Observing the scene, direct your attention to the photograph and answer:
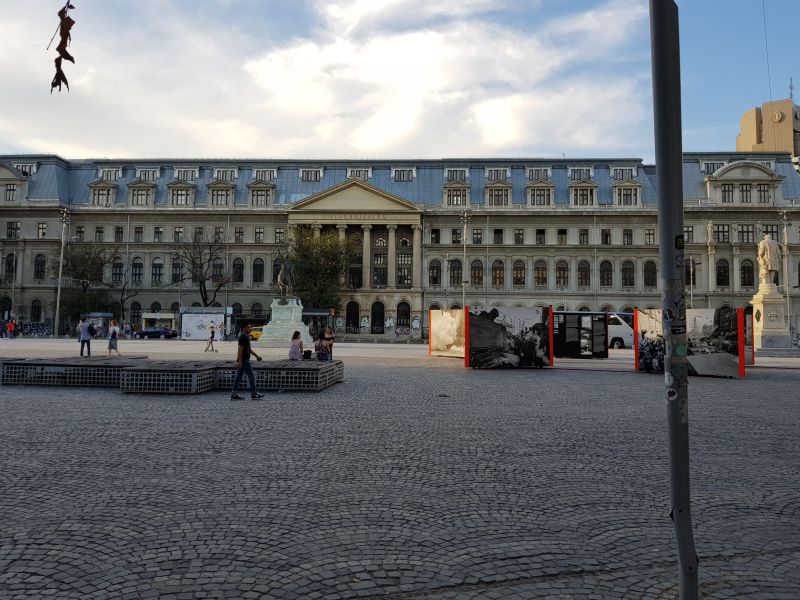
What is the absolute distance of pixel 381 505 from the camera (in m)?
6.05

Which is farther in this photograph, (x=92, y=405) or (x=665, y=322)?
(x=92, y=405)

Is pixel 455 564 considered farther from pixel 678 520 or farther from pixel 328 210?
pixel 328 210

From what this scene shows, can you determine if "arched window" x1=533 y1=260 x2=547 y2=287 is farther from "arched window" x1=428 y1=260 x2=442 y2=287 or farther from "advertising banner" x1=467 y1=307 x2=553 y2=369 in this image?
"advertising banner" x1=467 y1=307 x2=553 y2=369

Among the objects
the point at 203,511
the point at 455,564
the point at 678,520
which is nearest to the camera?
the point at 678,520

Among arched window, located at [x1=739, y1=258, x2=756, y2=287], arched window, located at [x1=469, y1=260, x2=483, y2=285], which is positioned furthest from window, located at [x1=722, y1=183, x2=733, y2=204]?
arched window, located at [x1=469, y1=260, x2=483, y2=285]

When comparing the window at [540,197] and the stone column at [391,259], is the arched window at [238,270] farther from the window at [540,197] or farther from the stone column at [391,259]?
the window at [540,197]

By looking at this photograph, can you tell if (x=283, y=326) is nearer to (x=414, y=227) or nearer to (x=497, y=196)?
(x=414, y=227)

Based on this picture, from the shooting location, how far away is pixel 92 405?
42.0 feet

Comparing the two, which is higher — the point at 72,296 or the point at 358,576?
the point at 72,296

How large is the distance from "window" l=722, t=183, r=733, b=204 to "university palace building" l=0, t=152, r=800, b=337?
0.54ft

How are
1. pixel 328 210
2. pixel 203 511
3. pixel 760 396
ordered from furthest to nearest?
pixel 328 210, pixel 760 396, pixel 203 511

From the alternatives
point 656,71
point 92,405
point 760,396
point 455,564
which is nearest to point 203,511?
point 455,564

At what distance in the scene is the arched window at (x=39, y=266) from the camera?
76.6m

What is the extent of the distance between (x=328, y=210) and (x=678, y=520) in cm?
7332
